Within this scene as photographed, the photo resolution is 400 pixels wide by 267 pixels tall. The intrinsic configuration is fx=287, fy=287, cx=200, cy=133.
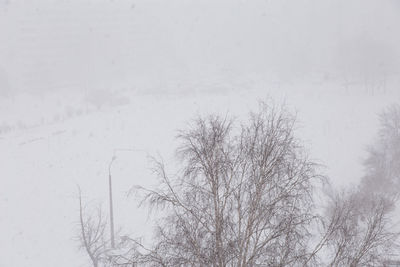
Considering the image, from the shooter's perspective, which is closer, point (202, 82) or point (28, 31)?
point (202, 82)

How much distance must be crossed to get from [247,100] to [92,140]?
23.7 metres

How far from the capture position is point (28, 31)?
7238 cm

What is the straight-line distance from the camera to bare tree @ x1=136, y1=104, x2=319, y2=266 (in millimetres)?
5008

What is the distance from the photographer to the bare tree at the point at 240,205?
5.01m

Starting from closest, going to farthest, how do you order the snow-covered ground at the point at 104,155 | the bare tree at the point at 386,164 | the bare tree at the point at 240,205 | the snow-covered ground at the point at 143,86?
the bare tree at the point at 240,205 < the snow-covered ground at the point at 104,155 < the bare tree at the point at 386,164 < the snow-covered ground at the point at 143,86

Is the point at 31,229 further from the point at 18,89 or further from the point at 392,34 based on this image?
the point at 392,34

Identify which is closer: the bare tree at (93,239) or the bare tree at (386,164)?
the bare tree at (93,239)

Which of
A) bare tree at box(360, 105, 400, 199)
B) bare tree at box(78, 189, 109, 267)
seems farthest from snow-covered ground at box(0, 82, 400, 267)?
bare tree at box(360, 105, 400, 199)

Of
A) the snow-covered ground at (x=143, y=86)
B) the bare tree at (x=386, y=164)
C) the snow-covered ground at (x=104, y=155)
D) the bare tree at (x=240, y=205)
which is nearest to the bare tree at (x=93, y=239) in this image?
the snow-covered ground at (x=143, y=86)

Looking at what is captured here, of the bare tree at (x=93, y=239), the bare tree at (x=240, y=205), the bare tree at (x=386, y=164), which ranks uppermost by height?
the bare tree at (x=386, y=164)

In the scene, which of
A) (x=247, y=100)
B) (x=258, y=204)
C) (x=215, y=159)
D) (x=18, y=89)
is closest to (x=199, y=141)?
(x=215, y=159)

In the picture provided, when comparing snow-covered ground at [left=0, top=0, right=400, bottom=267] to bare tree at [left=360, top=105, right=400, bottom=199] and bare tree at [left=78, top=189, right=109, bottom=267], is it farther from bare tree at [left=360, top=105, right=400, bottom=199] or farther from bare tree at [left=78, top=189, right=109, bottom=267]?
bare tree at [left=360, top=105, right=400, bottom=199]

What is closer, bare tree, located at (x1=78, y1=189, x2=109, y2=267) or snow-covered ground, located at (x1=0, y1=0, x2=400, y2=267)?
bare tree, located at (x1=78, y1=189, x2=109, y2=267)

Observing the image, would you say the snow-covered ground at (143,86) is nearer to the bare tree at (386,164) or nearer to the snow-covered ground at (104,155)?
the snow-covered ground at (104,155)
